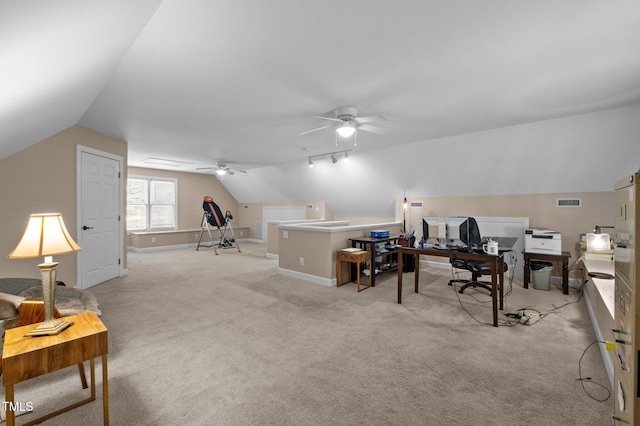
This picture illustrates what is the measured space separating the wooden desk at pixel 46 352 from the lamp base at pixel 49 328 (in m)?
0.03

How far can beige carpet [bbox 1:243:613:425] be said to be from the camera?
178cm

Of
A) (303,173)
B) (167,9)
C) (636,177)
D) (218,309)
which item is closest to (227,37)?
(167,9)

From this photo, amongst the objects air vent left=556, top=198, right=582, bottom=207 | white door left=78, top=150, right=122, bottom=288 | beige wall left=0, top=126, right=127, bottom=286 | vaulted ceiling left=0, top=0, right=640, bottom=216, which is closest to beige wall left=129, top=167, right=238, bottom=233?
white door left=78, top=150, right=122, bottom=288

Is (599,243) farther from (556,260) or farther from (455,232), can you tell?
(455,232)

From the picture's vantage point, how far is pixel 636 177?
1176mm

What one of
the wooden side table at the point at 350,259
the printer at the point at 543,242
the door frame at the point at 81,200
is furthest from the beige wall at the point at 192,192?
the printer at the point at 543,242

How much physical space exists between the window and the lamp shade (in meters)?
7.68

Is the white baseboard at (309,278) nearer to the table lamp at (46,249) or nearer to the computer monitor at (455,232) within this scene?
the computer monitor at (455,232)

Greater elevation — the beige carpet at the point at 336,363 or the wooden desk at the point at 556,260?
the wooden desk at the point at 556,260

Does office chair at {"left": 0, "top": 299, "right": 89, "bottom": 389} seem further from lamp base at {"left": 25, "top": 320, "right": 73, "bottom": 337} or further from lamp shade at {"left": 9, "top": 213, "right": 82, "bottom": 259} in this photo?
lamp shade at {"left": 9, "top": 213, "right": 82, "bottom": 259}

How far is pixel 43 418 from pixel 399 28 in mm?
3279

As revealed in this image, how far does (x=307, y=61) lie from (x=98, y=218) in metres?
4.32

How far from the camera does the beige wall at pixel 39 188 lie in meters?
3.24

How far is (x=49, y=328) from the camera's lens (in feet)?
5.26
